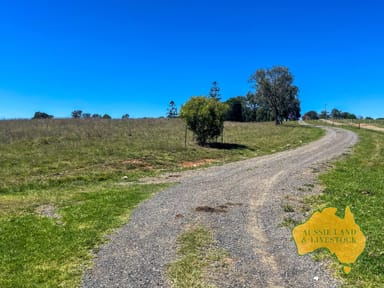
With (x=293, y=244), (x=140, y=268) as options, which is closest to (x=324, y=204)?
(x=293, y=244)

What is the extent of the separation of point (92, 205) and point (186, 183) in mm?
4878

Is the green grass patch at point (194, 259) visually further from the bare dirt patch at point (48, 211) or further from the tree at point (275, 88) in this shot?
the tree at point (275, 88)

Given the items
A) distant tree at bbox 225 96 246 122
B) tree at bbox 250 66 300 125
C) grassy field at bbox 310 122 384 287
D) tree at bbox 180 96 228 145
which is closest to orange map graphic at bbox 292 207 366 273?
grassy field at bbox 310 122 384 287

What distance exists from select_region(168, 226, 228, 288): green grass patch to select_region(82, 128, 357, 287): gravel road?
174 mm

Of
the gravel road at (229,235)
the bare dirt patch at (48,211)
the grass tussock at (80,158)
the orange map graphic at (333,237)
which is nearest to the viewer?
the gravel road at (229,235)

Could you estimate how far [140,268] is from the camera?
561cm

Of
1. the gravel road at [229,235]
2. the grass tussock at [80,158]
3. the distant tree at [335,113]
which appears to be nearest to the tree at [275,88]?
the grass tussock at [80,158]

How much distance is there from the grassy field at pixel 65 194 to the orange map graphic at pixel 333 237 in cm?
443

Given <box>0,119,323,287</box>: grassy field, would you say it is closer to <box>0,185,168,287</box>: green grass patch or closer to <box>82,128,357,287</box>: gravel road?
<box>0,185,168,287</box>: green grass patch

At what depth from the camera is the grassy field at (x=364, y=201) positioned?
5.41m

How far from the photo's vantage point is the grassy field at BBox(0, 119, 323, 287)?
5867 mm

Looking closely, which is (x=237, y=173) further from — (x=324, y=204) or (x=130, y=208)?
(x=130, y=208)

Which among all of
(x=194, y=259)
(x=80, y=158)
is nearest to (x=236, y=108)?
(x=80, y=158)

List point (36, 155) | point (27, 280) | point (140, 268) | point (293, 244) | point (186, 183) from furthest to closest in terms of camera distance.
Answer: point (36, 155) < point (186, 183) < point (293, 244) < point (140, 268) < point (27, 280)
